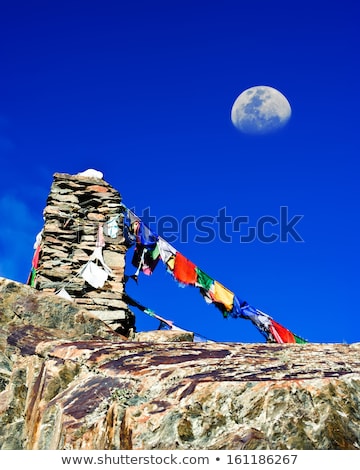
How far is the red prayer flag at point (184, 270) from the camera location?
51.6 ft

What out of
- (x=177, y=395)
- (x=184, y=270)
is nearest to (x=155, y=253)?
(x=184, y=270)

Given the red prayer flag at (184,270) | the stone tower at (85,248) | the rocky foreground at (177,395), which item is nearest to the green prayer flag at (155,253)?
the red prayer flag at (184,270)

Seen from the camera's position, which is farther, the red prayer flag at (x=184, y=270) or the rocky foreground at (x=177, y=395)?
the red prayer flag at (x=184, y=270)

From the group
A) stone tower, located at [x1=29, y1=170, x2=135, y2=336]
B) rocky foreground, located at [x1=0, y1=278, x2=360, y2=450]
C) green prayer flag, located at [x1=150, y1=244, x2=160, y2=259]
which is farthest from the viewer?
green prayer flag, located at [x1=150, y1=244, x2=160, y2=259]

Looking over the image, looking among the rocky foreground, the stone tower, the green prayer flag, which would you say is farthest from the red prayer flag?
the rocky foreground

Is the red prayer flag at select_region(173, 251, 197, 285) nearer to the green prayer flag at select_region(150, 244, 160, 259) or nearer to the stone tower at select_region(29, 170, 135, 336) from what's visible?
the green prayer flag at select_region(150, 244, 160, 259)

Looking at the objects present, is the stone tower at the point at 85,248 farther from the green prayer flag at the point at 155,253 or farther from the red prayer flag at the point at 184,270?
the red prayer flag at the point at 184,270

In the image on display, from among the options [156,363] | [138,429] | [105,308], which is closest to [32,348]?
[156,363]

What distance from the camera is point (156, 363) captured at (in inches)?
197

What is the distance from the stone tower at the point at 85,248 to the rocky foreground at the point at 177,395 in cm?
601

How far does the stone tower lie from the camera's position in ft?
41.6

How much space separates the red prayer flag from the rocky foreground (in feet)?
30.2

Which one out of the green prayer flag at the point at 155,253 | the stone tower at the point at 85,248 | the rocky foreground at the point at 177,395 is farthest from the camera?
the green prayer flag at the point at 155,253
